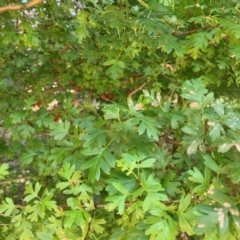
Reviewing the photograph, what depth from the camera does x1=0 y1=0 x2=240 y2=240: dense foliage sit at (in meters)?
0.73

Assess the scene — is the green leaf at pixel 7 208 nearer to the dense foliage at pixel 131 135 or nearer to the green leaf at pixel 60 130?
the dense foliage at pixel 131 135

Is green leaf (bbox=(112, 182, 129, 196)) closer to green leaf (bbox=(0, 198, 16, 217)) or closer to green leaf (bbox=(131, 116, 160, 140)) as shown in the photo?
green leaf (bbox=(131, 116, 160, 140))

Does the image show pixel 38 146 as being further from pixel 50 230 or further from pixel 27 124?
pixel 50 230

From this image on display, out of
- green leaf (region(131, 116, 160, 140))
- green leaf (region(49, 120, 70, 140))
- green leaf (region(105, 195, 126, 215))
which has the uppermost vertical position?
green leaf (region(131, 116, 160, 140))

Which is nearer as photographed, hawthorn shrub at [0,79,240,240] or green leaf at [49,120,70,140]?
hawthorn shrub at [0,79,240,240]

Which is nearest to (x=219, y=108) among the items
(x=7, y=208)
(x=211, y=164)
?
(x=211, y=164)

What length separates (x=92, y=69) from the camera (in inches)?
63.6

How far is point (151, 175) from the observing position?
0.75 metres

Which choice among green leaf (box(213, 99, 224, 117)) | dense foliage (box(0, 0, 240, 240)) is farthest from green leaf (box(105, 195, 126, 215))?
green leaf (box(213, 99, 224, 117))

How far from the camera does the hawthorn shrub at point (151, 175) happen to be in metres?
0.70

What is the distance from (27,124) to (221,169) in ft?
2.52

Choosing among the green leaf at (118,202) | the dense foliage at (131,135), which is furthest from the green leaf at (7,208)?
the green leaf at (118,202)

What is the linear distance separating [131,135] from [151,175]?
11 centimetres

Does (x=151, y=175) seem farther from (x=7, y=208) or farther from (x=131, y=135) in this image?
(x=7, y=208)
